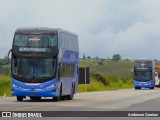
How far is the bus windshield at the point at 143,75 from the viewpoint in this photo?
7600cm

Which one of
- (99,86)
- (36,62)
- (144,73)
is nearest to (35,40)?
(36,62)

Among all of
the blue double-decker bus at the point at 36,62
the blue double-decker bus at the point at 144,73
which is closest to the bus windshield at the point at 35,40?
the blue double-decker bus at the point at 36,62

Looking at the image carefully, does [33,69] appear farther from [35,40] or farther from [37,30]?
[37,30]

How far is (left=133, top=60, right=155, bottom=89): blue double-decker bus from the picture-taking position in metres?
75.6

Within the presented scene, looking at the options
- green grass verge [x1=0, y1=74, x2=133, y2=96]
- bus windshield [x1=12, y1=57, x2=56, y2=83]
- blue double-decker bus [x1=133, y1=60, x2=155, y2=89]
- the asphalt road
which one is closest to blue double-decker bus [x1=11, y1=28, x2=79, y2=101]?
bus windshield [x1=12, y1=57, x2=56, y2=83]

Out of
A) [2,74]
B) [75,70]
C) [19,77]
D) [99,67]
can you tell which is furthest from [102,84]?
[99,67]

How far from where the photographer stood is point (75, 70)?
1475 inches

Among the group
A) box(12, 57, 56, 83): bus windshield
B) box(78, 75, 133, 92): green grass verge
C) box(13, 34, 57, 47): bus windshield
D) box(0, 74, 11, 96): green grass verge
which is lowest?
box(78, 75, 133, 92): green grass verge

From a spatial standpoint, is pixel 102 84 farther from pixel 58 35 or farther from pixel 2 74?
pixel 58 35

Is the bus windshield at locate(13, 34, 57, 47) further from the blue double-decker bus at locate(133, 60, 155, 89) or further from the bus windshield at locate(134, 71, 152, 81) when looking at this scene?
the bus windshield at locate(134, 71, 152, 81)

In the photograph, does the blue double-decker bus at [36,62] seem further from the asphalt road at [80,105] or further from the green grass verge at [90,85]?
the green grass verge at [90,85]

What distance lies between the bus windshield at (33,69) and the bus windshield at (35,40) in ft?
2.40

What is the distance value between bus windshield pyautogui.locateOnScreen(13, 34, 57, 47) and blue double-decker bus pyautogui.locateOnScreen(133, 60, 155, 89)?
43.6 metres

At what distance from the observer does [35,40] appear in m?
32.6
